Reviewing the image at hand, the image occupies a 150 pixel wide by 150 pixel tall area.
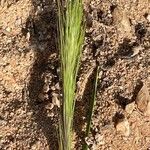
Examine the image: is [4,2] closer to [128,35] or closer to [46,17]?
[46,17]

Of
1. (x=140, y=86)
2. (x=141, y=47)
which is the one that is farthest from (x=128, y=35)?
(x=140, y=86)

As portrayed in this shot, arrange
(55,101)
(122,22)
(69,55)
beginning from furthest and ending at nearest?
1. (122,22)
2. (55,101)
3. (69,55)

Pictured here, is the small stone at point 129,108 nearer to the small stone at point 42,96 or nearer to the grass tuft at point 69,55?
the grass tuft at point 69,55

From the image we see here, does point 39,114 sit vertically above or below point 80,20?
below

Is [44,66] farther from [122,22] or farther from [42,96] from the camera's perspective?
[122,22]

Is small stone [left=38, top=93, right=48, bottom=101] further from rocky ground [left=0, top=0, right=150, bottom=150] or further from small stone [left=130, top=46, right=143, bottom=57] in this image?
small stone [left=130, top=46, right=143, bottom=57]

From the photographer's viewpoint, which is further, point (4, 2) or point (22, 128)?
point (4, 2)

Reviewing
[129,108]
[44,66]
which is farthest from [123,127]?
[44,66]
